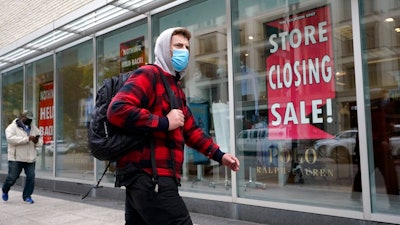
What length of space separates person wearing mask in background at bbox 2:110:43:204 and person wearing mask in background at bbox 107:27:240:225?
19.6 feet

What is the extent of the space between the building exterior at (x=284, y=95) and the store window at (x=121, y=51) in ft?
0.10

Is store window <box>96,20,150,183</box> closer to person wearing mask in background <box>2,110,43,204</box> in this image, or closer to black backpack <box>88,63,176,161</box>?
person wearing mask in background <box>2,110,43,204</box>

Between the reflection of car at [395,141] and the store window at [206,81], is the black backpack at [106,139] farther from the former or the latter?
the store window at [206,81]

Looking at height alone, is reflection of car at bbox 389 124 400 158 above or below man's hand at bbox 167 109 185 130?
below

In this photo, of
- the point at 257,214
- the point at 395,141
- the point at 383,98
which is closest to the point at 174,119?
the point at 257,214

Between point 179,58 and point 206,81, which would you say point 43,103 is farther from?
point 179,58

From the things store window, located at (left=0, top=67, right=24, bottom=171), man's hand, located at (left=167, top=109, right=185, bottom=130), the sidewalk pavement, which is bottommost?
the sidewalk pavement

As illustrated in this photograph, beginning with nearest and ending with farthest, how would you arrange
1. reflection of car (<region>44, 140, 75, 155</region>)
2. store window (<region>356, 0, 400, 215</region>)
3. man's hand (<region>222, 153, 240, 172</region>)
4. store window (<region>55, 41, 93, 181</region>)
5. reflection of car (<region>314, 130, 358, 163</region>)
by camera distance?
1. man's hand (<region>222, 153, 240, 172</region>)
2. store window (<region>356, 0, 400, 215</region>)
3. reflection of car (<region>314, 130, 358, 163</region>)
4. store window (<region>55, 41, 93, 181</region>)
5. reflection of car (<region>44, 140, 75, 155</region>)

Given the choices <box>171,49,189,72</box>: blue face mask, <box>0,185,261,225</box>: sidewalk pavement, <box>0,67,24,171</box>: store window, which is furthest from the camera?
<box>0,67,24,171</box>: store window

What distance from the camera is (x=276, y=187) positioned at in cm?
588

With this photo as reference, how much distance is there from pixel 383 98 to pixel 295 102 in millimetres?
1107

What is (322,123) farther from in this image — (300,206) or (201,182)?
(201,182)

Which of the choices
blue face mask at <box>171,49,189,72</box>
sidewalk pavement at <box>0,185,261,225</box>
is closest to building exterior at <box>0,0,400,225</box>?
sidewalk pavement at <box>0,185,261,225</box>

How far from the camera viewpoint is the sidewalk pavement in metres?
5.98
